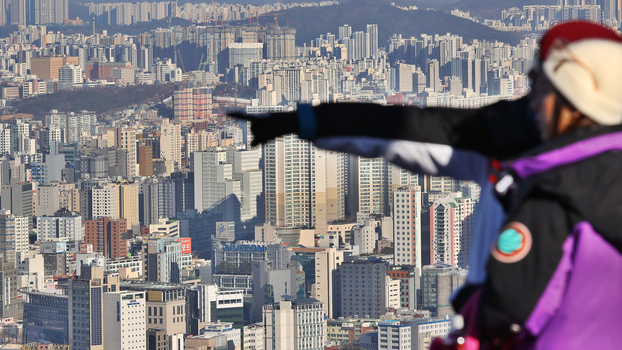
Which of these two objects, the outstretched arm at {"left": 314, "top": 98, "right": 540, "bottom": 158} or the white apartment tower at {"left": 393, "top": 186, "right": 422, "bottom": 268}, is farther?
the white apartment tower at {"left": 393, "top": 186, "right": 422, "bottom": 268}

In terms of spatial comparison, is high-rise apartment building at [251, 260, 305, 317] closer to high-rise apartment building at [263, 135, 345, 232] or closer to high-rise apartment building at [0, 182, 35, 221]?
high-rise apartment building at [263, 135, 345, 232]

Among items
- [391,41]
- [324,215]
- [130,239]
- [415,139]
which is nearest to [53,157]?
[130,239]

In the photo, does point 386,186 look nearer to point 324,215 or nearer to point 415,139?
point 324,215

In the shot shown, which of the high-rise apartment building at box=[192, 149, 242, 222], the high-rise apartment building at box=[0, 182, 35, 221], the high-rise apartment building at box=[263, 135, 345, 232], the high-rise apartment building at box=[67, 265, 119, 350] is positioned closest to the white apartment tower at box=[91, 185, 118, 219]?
the high-rise apartment building at box=[0, 182, 35, 221]

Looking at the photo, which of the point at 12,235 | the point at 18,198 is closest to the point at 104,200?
the point at 18,198

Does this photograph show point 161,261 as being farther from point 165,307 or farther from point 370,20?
point 370,20
